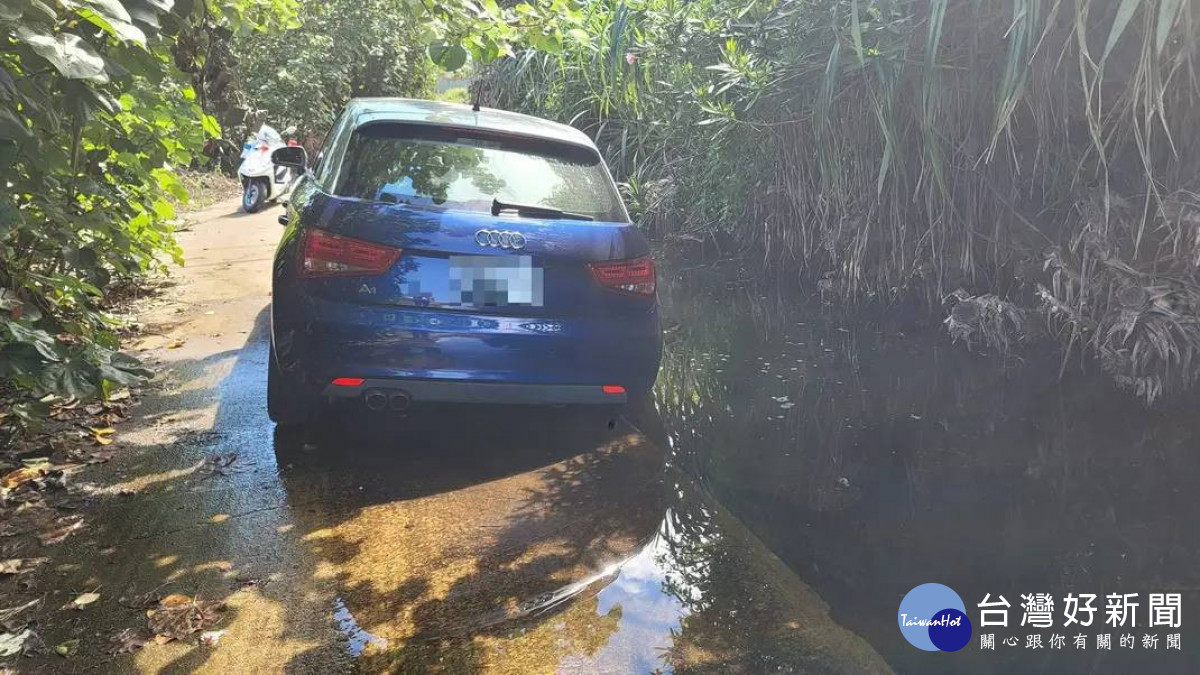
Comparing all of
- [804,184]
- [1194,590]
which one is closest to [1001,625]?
[1194,590]

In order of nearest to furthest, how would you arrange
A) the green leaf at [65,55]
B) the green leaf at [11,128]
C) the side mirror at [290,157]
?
the green leaf at [65,55] → the green leaf at [11,128] → the side mirror at [290,157]

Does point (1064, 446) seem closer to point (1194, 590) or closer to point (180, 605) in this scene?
point (1194, 590)

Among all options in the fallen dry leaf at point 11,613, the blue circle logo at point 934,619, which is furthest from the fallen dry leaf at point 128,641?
the blue circle logo at point 934,619

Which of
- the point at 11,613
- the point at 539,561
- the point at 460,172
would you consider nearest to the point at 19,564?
the point at 11,613

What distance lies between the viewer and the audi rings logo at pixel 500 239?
327 centimetres

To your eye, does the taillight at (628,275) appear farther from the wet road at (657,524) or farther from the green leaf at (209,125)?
the green leaf at (209,125)

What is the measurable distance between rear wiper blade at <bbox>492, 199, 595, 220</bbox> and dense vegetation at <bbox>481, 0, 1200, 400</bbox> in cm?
155

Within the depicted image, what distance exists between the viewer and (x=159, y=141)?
163 inches

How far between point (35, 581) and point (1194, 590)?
12.3 ft

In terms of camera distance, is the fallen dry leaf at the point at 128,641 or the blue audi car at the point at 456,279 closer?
the fallen dry leaf at the point at 128,641

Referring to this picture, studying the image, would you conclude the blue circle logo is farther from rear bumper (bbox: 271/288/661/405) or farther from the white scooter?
the white scooter

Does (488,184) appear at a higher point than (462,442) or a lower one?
higher

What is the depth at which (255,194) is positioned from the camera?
36.0ft

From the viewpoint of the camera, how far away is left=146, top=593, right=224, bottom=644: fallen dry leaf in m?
2.38
